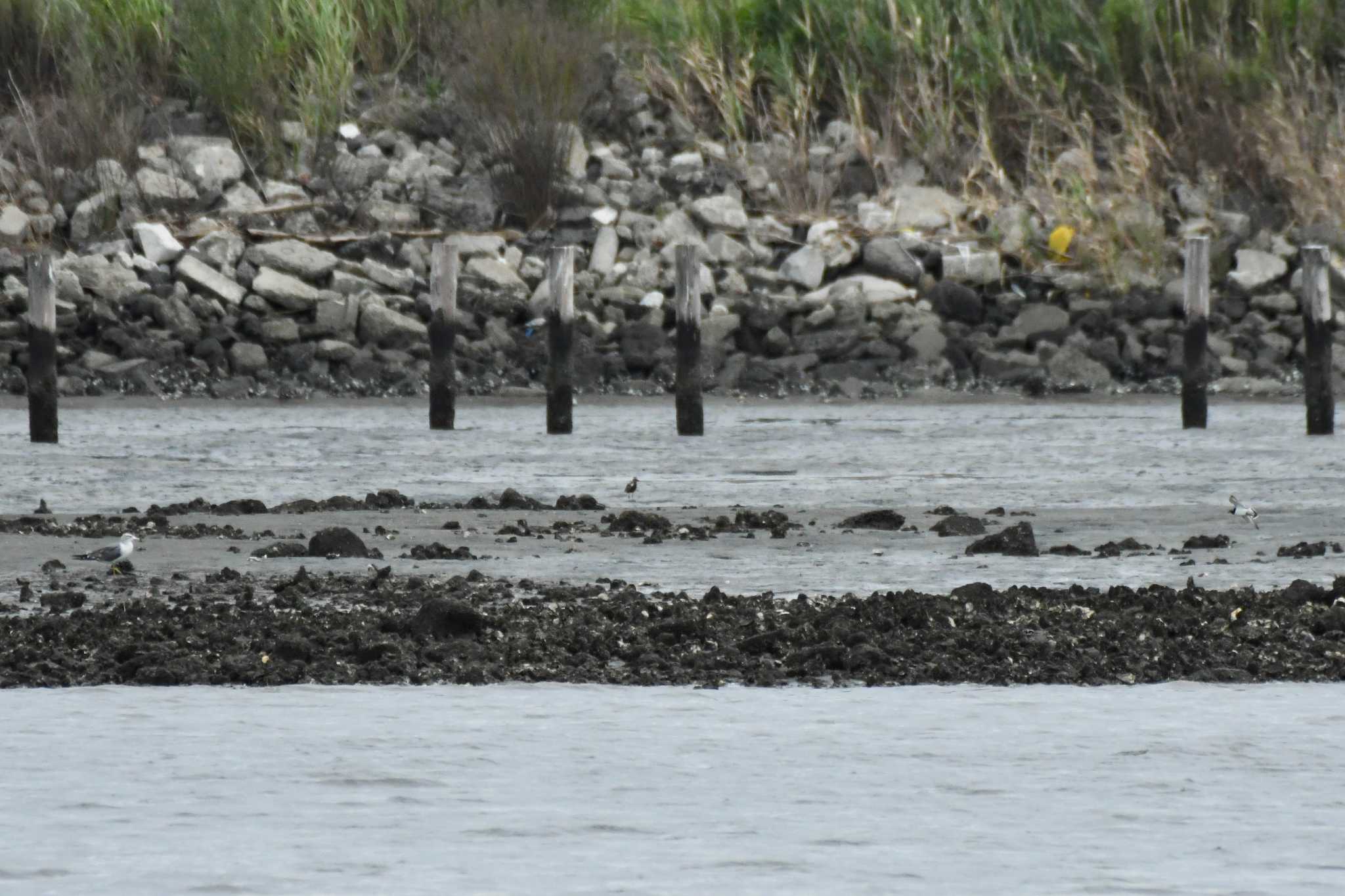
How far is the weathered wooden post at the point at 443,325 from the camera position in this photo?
17219 mm

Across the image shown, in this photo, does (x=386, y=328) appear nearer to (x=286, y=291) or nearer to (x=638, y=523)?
(x=286, y=291)

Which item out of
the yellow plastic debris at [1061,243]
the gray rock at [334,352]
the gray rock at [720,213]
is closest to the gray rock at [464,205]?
the gray rock at [720,213]

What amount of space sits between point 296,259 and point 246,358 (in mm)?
1388

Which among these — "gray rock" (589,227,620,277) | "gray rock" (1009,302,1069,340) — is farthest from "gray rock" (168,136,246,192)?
"gray rock" (1009,302,1069,340)

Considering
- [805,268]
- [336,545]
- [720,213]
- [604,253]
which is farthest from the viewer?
[720,213]

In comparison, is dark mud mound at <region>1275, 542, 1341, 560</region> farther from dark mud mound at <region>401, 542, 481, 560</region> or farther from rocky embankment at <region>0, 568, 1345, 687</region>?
dark mud mound at <region>401, 542, 481, 560</region>

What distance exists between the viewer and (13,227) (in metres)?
22.8

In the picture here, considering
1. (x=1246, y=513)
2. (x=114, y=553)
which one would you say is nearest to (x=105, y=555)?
(x=114, y=553)

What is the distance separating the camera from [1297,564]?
9320 mm

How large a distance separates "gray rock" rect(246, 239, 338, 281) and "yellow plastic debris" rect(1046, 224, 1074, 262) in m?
6.83

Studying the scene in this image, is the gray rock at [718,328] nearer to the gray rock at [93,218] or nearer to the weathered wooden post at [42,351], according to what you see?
the gray rock at [93,218]

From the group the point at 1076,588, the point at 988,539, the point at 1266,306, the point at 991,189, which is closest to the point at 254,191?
the point at 991,189

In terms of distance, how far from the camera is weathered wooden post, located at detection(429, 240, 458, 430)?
678 inches

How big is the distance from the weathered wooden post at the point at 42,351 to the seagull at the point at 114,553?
7100 millimetres
